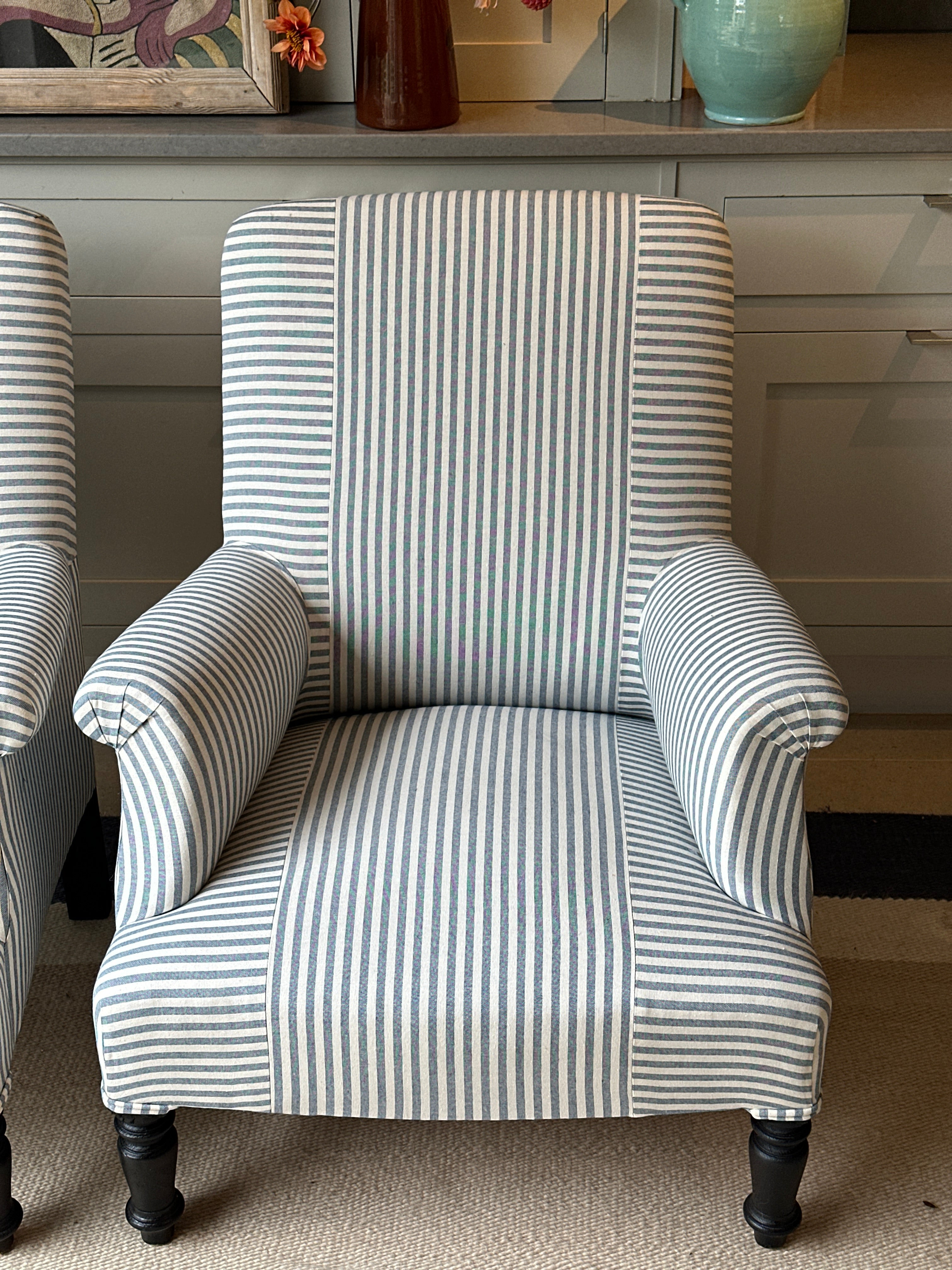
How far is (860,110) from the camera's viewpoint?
1.59 metres

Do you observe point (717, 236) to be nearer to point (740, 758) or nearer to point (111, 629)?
point (740, 758)

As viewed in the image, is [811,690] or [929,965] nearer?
[811,690]

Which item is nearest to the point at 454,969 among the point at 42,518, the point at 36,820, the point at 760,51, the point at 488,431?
the point at 36,820

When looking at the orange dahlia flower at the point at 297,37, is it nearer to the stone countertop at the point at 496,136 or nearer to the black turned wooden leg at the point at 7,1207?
the stone countertop at the point at 496,136

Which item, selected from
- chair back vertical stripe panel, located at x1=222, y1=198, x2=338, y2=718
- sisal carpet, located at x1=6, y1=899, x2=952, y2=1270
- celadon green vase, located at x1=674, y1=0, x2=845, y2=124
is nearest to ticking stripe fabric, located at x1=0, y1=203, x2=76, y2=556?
chair back vertical stripe panel, located at x1=222, y1=198, x2=338, y2=718

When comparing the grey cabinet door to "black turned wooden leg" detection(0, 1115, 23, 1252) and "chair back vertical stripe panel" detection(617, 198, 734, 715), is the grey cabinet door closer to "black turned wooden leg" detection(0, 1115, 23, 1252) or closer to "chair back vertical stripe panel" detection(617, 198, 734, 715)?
"chair back vertical stripe panel" detection(617, 198, 734, 715)

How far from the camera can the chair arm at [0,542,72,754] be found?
99 cm

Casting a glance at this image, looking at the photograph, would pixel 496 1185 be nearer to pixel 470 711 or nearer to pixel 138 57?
pixel 470 711

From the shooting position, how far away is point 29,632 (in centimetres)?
108

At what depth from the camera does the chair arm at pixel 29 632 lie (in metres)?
0.99

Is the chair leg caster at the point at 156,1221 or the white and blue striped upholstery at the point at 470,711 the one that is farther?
the chair leg caster at the point at 156,1221

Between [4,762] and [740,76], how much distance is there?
1.17 metres

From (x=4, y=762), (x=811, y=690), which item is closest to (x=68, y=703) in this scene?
(x=4, y=762)

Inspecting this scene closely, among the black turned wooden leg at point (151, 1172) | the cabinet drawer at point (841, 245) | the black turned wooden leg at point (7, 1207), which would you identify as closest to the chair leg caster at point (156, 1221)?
the black turned wooden leg at point (151, 1172)
